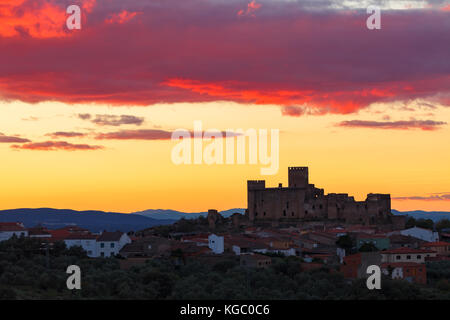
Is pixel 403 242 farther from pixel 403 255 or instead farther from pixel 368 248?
pixel 403 255

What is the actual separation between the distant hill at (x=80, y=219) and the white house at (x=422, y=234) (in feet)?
238

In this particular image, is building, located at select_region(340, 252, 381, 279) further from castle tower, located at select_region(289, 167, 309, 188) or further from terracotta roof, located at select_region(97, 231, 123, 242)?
castle tower, located at select_region(289, 167, 309, 188)

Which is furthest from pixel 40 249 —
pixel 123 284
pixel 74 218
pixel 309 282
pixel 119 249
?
pixel 74 218

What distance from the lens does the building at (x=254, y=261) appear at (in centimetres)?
6266

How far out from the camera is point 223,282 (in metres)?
52.2

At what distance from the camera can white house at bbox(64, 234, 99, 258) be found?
73.1 meters

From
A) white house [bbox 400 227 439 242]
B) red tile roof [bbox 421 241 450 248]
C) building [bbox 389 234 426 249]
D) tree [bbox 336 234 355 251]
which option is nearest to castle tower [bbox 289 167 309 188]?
white house [bbox 400 227 439 242]

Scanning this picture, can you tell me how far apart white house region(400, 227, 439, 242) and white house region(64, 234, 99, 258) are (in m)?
31.3

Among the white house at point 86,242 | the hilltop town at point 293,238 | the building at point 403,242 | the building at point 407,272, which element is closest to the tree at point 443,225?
the hilltop town at point 293,238

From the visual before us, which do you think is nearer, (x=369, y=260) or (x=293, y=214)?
(x=369, y=260)

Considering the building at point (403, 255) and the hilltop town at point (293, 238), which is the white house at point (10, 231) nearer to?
the hilltop town at point (293, 238)
